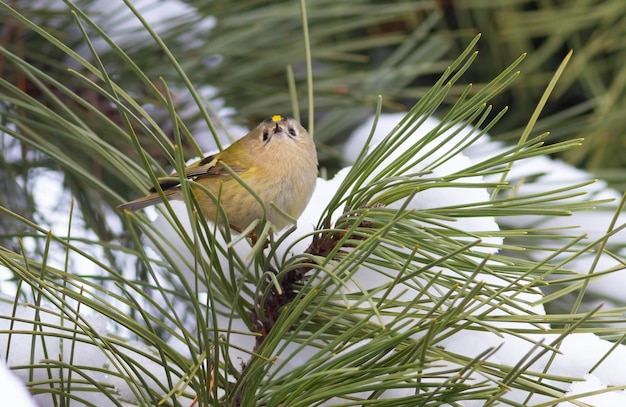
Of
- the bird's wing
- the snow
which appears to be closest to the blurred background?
the bird's wing

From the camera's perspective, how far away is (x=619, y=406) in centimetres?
64

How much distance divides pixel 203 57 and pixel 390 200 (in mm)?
559

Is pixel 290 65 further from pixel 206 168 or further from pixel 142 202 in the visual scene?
pixel 142 202

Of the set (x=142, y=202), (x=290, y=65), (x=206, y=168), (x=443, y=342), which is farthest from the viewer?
(x=290, y=65)

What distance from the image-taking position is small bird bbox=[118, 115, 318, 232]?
91cm

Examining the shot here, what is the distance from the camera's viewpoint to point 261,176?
1.01 m

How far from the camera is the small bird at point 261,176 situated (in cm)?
91

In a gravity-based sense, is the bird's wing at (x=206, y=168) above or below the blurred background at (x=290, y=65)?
below

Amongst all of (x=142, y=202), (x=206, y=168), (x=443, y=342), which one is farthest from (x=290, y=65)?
(x=443, y=342)

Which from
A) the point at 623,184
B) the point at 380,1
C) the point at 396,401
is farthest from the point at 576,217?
the point at 396,401

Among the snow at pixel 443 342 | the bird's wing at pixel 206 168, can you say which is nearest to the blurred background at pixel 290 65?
the bird's wing at pixel 206 168

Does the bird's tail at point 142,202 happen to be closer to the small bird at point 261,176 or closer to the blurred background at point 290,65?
the small bird at point 261,176

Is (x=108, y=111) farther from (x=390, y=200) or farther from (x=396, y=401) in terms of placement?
(x=396, y=401)

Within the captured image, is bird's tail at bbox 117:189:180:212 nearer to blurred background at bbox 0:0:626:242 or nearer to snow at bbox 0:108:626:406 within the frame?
snow at bbox 0:108:626:406
